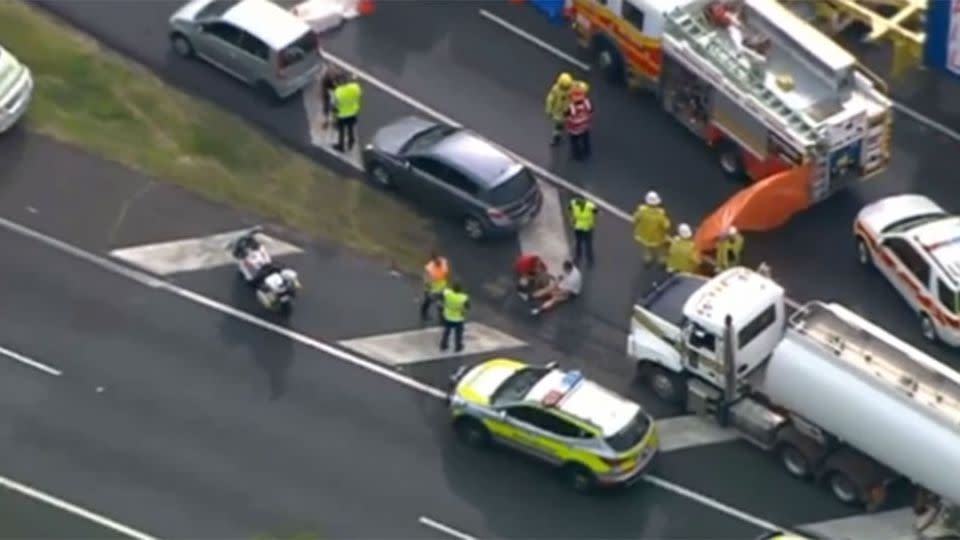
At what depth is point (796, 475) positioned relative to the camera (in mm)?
43844

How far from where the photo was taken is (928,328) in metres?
46.9

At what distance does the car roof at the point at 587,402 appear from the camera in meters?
42.9

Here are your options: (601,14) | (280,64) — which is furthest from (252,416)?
(601,14)

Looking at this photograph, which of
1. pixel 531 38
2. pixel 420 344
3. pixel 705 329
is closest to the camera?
pixel 705 329

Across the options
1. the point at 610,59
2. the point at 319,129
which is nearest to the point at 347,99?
the point at 319,129

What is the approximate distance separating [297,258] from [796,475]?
10714 mm

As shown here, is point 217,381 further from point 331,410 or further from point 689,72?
point 689,72

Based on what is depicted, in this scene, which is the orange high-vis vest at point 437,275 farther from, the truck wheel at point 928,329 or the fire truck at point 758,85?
the truck wheel at point 928,329

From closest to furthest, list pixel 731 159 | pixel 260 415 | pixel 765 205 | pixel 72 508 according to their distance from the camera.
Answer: pixel 72 508, pixel 260 415, pixel 765 205, pixel 731 159

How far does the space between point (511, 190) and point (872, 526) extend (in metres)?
9.98

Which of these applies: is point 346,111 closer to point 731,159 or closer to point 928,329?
point 731,159

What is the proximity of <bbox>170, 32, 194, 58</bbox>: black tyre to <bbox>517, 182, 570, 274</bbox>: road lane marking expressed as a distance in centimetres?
841

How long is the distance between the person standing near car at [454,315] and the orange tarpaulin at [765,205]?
4.98 m

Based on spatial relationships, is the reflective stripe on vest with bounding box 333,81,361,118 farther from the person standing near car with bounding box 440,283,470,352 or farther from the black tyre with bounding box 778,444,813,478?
the black tyre with bounding box 778,444,813,478
